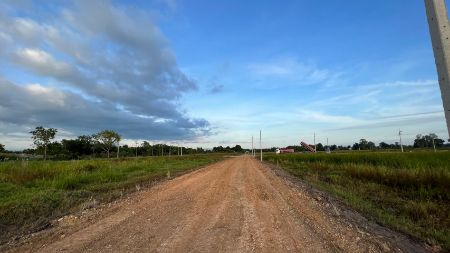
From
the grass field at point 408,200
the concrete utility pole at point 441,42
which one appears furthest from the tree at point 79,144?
the concrete utility pole at point 441,42

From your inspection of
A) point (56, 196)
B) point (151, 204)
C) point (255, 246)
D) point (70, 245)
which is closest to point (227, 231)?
point (255, 246)

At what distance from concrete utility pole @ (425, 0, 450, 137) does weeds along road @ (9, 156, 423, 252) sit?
3835 millimetres

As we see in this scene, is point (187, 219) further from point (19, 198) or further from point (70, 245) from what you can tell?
point (19, 198)

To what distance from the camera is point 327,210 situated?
29.8 ft

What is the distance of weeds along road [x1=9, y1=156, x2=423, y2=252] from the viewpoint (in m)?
5.49

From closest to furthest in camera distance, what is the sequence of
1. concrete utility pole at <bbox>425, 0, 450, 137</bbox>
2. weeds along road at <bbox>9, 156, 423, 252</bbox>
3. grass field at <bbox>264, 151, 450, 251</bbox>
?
1. concrete utility pole at <bbox>425, 0, 450, 137</bbox>
2. weeds along road at <bbox>9, 156, 423, 252</bbox>
3. grass field at <bbox>264, 151, 450, 251</bbox>

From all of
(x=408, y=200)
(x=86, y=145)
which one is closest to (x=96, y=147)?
(x=86, y=145)

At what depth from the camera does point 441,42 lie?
2.10m

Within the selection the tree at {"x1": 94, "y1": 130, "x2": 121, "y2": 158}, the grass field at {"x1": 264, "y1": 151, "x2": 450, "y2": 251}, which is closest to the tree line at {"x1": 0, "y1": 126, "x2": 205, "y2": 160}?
the tree at {"x1": 94, "y1": 130, "x2": 121, "y2": 158}

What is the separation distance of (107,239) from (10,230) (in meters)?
3.05

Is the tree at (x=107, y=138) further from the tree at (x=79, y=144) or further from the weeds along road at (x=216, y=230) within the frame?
the weeds along road at (x=216, y=230)

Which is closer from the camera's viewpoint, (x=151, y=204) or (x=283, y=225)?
(x=283, y=225)

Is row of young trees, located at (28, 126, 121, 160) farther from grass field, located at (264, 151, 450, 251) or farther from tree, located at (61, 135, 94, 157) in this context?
grass field, located at (264, 151, 450, 251)

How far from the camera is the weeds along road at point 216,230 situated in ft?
18.0
